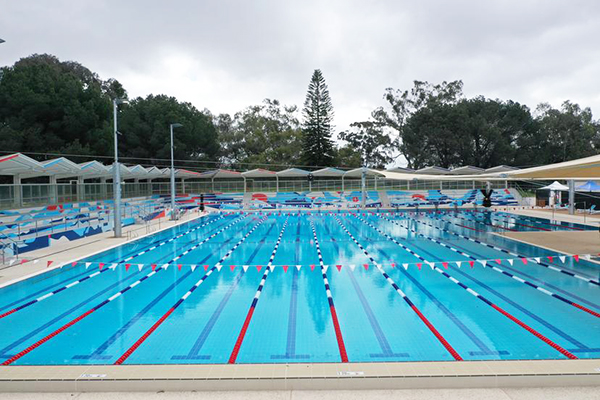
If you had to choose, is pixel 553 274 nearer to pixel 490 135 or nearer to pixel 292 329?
pixel 292 329

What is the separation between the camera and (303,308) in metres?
6.27

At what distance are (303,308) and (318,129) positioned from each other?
33.1 m

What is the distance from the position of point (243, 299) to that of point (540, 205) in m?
24.5

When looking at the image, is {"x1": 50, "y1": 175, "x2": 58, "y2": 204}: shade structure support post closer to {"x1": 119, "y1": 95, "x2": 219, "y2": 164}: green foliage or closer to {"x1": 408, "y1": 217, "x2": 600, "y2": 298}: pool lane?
{"x1": 119, "y1": 95, "x2": 219, "y2": 164}: green foliage

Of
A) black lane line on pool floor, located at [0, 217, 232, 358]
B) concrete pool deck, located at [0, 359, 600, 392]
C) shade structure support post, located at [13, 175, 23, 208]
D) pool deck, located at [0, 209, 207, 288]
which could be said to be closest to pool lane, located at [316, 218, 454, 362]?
concrete pool deck, located at [0, 359, 600, 392]

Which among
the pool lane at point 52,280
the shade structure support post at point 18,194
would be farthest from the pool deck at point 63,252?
the shade structure support post at point 18,194

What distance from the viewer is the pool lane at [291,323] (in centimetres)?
450

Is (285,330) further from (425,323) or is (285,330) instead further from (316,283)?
(316,283)

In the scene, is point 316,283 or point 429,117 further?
point 429,117

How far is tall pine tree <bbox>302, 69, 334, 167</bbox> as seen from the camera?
37.9 meters

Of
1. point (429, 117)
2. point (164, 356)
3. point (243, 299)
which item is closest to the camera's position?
point (164, 356)

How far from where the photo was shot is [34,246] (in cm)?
1077

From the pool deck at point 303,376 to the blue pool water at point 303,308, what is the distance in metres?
0.58

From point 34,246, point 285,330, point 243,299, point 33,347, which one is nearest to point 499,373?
point 285,330
